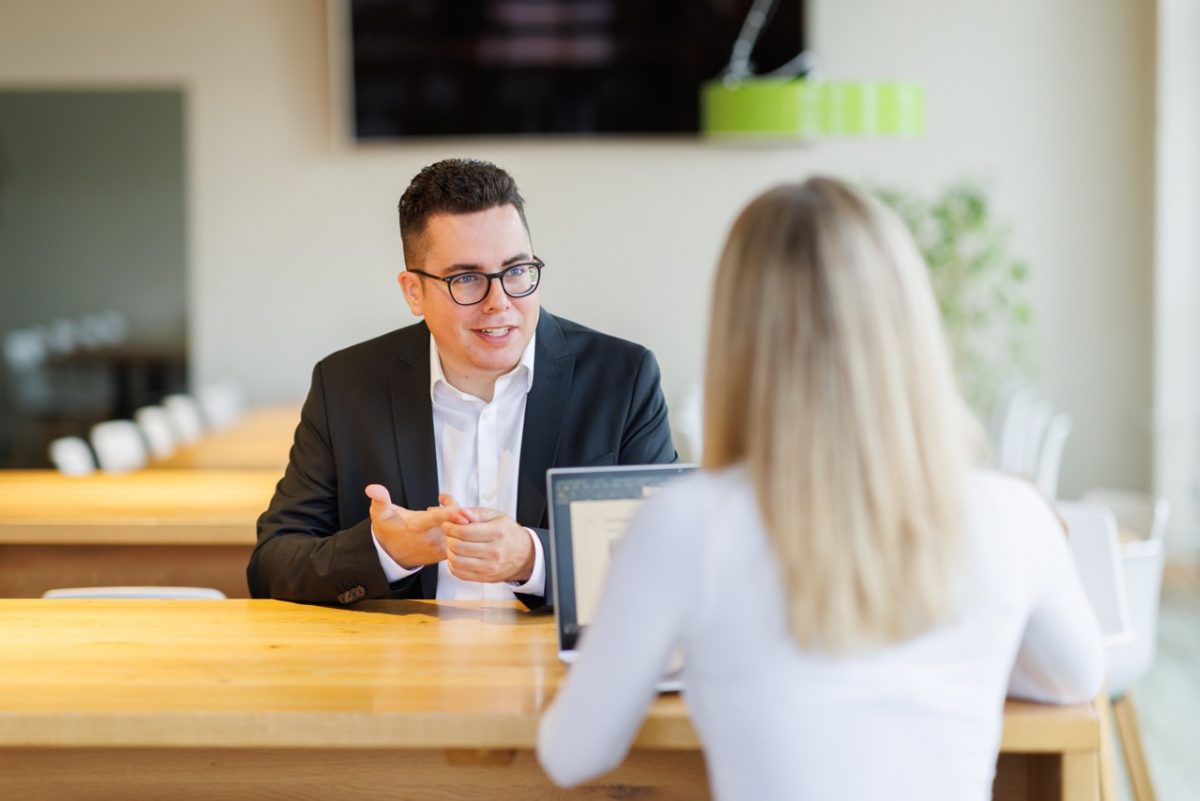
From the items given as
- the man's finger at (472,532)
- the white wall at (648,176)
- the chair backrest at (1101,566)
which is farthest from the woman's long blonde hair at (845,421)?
the white wall at (648,176)

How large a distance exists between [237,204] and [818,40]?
→ 328cm

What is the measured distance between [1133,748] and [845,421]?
8.80 feet

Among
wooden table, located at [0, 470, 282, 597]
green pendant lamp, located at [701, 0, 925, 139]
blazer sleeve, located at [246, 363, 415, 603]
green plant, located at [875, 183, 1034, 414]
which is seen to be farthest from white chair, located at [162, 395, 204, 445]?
blazer sleeve, located at [246, 363, 415, 603]

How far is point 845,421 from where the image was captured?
1487 millimetres

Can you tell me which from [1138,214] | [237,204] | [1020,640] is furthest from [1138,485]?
[1020,640]

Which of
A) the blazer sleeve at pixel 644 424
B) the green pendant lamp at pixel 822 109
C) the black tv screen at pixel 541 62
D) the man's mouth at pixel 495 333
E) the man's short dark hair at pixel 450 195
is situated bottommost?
the blazer sleeve at pixel 644 424

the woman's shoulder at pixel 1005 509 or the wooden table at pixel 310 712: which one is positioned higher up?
the woman's shoulder at pixel 1005 509

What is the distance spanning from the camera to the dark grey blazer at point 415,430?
8.60 feet

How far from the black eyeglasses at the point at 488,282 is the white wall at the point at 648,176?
5.25m

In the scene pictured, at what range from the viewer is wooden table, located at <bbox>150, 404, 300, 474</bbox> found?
17.5 ft

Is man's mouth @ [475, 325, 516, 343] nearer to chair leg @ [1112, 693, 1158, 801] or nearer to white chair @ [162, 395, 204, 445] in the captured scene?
chair leg @ [1112, 693, 1158, 801]

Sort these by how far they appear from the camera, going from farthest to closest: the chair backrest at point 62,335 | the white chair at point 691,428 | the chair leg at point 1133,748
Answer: the chair backrest at point 62,335
the white chair at point 691,428
the chair leg at point 1133,748

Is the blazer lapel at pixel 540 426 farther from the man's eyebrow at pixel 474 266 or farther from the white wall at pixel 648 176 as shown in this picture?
the white wall at pixel 648 176

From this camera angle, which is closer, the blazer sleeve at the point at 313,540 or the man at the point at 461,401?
the blazer sleeve at the point at 313,540
